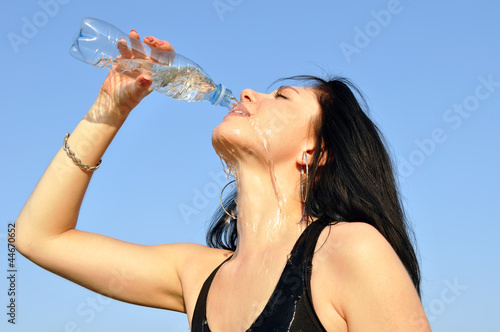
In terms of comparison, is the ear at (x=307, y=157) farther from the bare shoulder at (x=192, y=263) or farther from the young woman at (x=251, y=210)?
the bare shoulder at (x=192, y=263)

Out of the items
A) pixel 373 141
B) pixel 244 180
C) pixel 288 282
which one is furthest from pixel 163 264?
pixel 373 141

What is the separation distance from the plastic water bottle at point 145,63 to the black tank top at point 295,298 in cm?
149

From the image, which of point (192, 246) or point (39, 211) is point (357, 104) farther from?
point (39, 211)

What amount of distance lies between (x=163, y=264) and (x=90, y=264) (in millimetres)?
428

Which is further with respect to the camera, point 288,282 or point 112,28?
point 112,28

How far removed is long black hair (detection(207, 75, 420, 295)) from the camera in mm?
2984

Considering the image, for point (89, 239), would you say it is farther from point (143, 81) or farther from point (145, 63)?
point (145, 63)

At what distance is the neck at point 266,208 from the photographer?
10.1 feet

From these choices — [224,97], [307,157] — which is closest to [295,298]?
[307,157]

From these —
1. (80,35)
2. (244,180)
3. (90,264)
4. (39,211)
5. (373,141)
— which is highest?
(80,35)

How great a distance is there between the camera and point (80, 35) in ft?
12.6

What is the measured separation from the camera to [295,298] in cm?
262

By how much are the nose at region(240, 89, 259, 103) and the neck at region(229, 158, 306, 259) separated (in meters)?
0.44

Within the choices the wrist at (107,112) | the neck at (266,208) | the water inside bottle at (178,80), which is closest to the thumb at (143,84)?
the wrist at (107,112)
